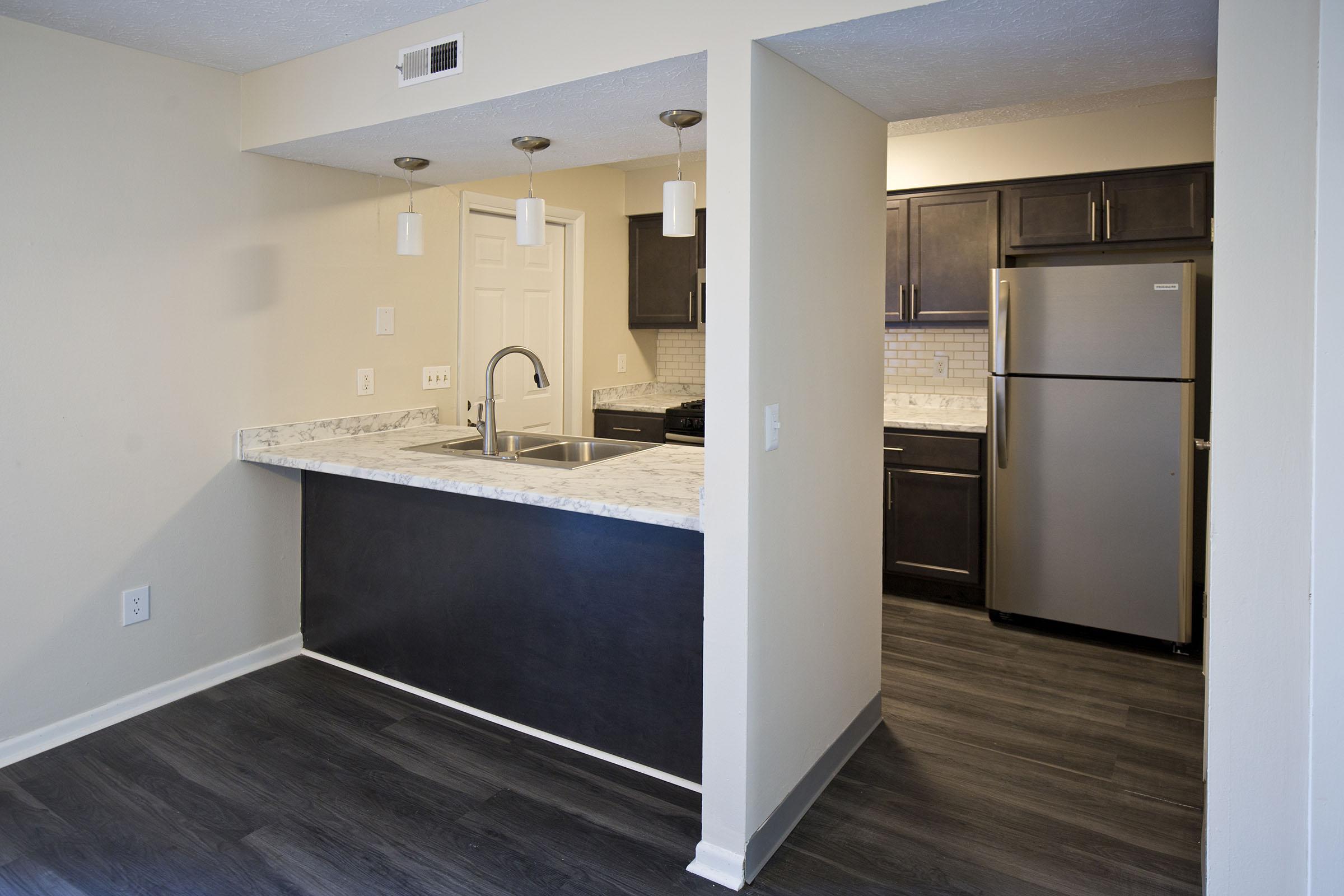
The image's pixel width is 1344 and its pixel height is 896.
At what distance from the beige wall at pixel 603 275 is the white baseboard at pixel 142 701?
223 cm

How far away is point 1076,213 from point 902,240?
0.79 metres

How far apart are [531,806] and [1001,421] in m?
2.56

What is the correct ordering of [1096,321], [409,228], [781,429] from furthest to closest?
[1096,321], [409,228], [781,429]

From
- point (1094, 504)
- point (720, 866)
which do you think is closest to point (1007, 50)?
point (720, 866)

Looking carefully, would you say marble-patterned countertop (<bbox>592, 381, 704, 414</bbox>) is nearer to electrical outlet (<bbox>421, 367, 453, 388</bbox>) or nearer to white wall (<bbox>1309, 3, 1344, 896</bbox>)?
electrical outlet (<bbox>421, 367, 453, 388</bbox>)

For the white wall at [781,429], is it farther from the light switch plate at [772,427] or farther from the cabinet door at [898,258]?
the cabinet door at [898,258]

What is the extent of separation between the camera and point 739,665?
2082 mm

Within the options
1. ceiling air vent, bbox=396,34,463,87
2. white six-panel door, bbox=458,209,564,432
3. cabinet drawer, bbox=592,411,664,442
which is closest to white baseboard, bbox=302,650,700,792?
white six-panel door, bbox=458,209,564,432

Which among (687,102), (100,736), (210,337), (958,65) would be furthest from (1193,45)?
(100,736)

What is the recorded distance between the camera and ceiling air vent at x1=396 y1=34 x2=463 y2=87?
8.19ft

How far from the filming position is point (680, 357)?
5.65 metres

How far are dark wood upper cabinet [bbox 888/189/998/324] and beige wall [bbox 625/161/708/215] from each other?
1323 millimetres

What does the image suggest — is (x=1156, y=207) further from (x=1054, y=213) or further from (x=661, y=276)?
(x=661, y=276)

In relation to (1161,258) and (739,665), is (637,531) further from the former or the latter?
(1161,258)
